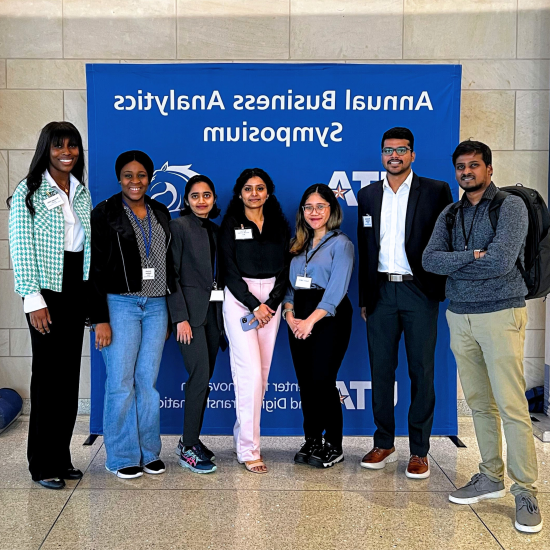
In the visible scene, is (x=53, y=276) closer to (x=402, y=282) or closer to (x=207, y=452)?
(x=207, y=452)

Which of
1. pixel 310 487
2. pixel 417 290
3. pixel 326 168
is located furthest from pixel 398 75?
pixel 310 487

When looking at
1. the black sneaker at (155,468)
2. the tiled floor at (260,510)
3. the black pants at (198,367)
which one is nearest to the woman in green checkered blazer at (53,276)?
the tiled floor at (260,510)

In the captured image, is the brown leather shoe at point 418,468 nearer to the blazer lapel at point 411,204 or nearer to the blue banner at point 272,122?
the blue banner at point 272,122

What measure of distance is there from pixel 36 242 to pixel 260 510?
1.74m

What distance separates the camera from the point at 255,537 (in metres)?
2.86

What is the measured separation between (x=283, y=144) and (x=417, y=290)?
135cm

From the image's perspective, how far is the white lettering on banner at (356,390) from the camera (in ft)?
14.0

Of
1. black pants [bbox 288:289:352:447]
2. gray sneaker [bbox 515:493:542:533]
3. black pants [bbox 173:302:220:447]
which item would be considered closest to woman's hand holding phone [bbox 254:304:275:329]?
black pants [bbox 288:289:352:447]

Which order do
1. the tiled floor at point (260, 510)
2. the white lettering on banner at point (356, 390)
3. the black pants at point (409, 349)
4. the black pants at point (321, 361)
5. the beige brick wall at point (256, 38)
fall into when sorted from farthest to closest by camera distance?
the beige brick wall at point (256, 38)
the white lettering on banner at point (356, 390)
the black pants at point (321, 361)
the black pants at point (409, 349)
the tiled floor at point (260, 510)

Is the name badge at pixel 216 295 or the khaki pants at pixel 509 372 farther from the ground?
the name badge at pixel 216 295

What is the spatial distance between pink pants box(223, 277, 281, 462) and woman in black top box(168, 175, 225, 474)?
4.2 inches

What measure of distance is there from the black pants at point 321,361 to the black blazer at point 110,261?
3.10 ft

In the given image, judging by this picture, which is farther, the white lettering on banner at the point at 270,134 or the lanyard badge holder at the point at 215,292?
the white lettering on banner at the point at 270,134

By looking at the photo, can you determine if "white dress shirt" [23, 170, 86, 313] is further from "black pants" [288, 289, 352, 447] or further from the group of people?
"black pants" [288, 289, 352, 447]
